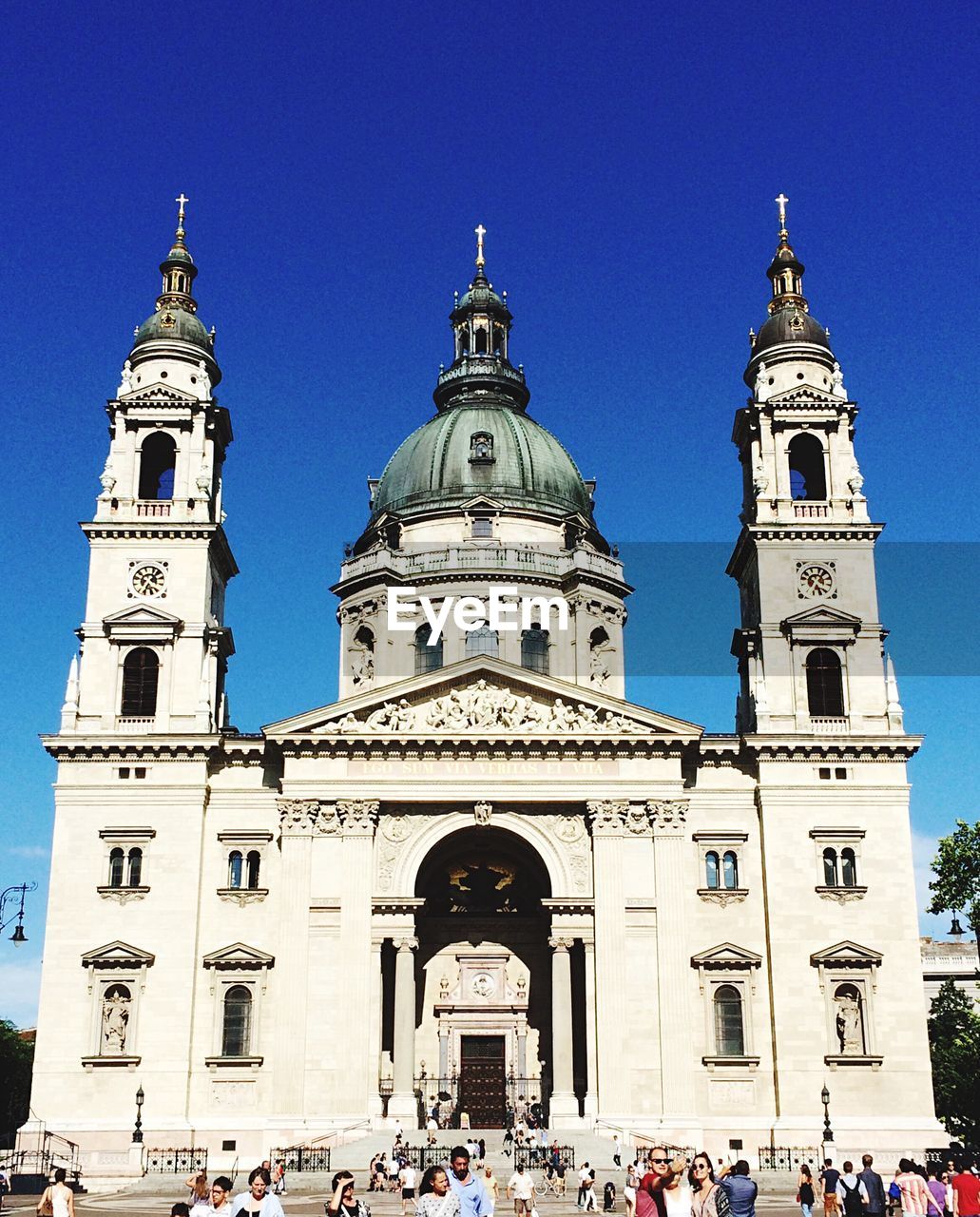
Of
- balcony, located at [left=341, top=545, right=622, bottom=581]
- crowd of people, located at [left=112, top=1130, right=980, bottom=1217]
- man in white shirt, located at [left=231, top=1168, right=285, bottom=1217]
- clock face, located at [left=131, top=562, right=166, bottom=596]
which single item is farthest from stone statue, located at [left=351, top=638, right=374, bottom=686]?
man in white shirt, located at [left=231, top=1168, right=285, bottom=1217]

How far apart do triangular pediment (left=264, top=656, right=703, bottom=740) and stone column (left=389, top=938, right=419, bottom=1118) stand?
25.6 ft

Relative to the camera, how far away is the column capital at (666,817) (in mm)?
54688

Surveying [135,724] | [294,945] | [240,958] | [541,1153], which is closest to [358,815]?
[294,945]

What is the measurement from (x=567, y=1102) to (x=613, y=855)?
28.2 feet

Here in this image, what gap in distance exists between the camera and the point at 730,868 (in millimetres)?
55250

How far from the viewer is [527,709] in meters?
55.8

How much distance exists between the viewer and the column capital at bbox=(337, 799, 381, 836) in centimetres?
5412

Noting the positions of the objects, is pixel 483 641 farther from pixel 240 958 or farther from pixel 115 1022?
pixel 115 1022

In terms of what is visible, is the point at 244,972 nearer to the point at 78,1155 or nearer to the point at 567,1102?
the point at 78,1155

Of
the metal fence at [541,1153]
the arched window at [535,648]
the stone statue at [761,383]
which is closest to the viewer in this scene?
the metal fence at [541,1153]

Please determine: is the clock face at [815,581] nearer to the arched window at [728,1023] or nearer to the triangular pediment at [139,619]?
the arched window at [728,1023]

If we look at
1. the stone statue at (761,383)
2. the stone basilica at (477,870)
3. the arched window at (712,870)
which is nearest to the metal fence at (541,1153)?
the stone basilica at (477,870)

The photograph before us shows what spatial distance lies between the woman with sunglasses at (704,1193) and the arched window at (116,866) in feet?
130

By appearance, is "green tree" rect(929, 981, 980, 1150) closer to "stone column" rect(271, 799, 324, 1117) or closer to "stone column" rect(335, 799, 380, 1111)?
"stone column" rect(335, 799, 380, 1111)
